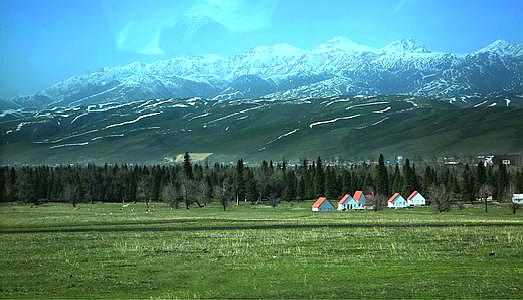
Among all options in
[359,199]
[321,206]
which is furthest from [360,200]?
[321,206]

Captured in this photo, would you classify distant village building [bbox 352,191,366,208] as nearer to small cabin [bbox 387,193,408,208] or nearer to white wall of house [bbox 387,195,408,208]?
small cabin [bbox 387,193,408,208]

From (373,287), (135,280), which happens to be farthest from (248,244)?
(373,287)

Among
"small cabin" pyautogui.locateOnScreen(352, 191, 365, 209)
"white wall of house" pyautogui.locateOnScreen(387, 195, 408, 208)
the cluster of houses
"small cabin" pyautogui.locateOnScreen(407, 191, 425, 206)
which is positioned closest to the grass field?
the cluster of houses

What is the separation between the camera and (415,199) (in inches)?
6102

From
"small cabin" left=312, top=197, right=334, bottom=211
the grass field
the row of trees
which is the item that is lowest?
the grass field

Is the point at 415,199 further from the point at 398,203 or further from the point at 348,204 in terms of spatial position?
the point at 348,204

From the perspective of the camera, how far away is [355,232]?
61531 millimetres

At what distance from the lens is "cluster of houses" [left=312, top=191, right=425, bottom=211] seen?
469 feet

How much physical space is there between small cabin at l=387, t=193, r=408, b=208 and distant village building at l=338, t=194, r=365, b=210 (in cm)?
735

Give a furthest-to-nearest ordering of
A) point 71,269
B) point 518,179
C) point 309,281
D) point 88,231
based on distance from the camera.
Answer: point 518,179
point 88,231
point 71,269
point 309,281

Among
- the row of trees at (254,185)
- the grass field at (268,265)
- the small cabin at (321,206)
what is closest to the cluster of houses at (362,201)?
the small cabin at (321,206)

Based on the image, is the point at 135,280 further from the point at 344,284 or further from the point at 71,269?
the point at 344,284

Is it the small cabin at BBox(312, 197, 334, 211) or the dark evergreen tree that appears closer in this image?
the small cabin at BBox(312, 197, 334, 211)

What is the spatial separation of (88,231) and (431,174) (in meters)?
124
